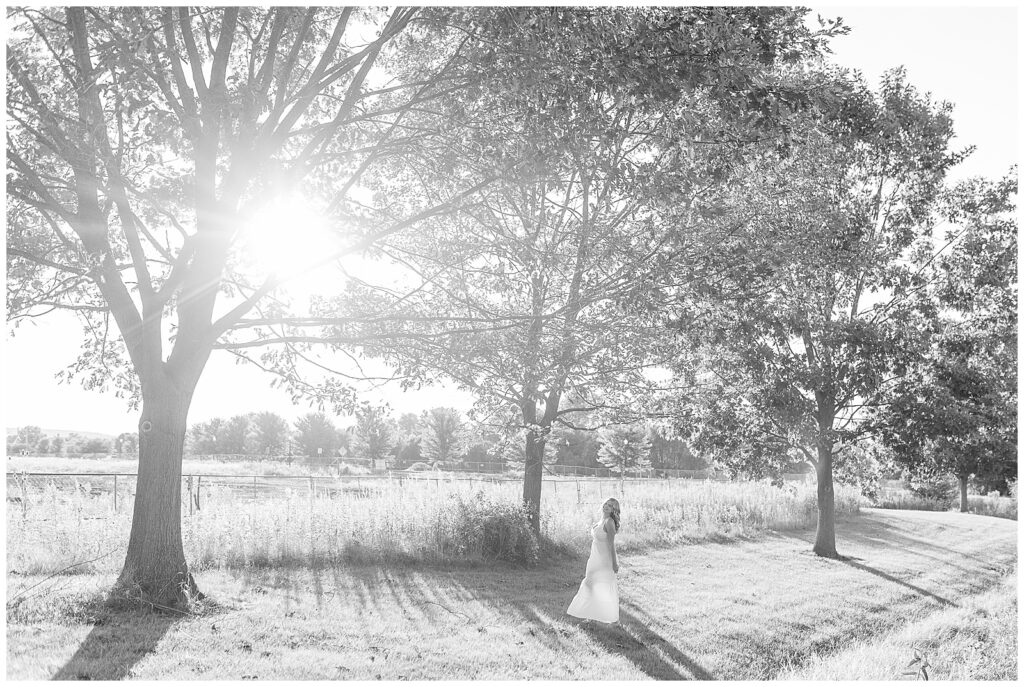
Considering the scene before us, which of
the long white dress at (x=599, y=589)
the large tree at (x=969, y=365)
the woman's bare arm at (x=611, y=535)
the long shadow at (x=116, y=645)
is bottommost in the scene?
the long shadow at (x=116, y=645)

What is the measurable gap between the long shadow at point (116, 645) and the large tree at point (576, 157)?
419 cm

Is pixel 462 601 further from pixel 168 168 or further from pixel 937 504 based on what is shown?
pixel 937 504

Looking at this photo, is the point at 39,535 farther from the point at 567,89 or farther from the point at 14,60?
the point at 567,89

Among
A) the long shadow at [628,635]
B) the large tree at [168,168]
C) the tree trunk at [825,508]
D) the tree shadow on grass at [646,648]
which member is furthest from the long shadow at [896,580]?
the large tree at [168,168]

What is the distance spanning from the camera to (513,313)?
472 inches

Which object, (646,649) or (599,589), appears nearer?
(646,649)

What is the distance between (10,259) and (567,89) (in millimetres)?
7265

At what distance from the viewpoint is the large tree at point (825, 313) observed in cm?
1272

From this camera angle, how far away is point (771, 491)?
25703 mm

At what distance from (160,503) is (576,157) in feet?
21.3

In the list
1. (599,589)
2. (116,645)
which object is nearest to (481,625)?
(599,589)

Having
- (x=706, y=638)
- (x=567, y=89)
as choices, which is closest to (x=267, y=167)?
(x=567, y=89)

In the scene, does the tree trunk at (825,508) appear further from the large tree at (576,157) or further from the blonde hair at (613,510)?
the blonde hair at (613,510)

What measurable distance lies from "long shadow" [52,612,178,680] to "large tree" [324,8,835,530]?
165 inches
